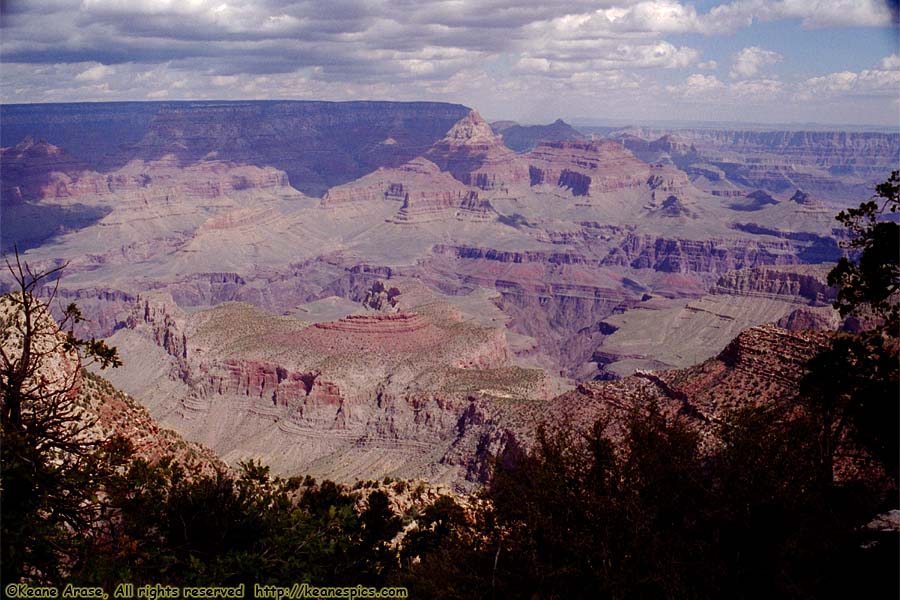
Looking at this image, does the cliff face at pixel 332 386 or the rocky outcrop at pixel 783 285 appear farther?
the rocky outcrop at pixel 783 285

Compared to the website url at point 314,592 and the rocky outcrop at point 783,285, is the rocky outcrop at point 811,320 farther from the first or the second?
the website url at point 314,592

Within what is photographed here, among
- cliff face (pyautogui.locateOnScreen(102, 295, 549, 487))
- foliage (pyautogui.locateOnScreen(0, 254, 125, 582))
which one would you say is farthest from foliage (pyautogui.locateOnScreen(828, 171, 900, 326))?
cliff face (pyautogui.locateOnScreen(102, 295, 549, 487))

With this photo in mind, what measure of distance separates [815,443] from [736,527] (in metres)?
3.57

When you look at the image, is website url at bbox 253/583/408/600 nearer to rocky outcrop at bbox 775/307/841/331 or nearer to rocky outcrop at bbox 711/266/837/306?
rocky outcrop at bbox 775/307/841/331

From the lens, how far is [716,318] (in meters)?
133

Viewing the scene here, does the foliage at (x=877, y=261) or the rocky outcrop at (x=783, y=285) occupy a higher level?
the foliage at (x=877, y=261)

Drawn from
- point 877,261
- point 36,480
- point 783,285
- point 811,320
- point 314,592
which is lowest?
point 783,285

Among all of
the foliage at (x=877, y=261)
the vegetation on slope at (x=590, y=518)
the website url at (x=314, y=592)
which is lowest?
the website url at (x=314, y=592)

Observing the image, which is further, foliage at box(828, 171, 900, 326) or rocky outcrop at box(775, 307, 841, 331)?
rocky outcrop at box(775, 307, 841, 331)

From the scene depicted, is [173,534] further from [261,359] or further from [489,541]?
[261,359]

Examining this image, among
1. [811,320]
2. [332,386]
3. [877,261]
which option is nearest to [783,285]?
[811,320]

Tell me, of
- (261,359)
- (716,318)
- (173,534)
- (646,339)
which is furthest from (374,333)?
(716,318)

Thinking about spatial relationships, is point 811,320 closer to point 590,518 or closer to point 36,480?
point 590,518

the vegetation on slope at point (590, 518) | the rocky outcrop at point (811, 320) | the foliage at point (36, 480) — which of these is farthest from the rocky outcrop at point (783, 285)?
the foliage at point (36, 480)
